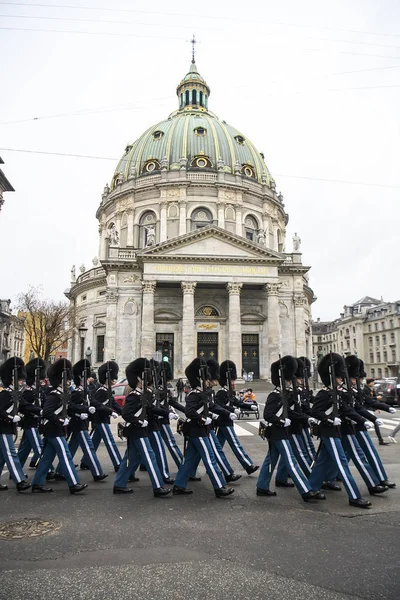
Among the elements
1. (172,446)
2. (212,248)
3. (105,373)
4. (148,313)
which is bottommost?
(172,446)

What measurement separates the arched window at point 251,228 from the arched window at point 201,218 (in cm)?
468

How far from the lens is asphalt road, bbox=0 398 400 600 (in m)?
4.05

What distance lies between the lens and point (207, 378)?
8.24 meters

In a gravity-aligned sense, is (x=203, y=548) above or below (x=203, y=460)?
below

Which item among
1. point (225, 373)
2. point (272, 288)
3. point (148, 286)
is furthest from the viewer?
point (272, 288)

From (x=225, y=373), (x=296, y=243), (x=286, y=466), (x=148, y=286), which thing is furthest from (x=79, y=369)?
(x=296, y=243)

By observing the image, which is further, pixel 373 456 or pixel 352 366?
pixel 352 366

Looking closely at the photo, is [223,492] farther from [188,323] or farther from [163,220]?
[163,220]

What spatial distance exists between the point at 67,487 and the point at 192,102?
223 feet

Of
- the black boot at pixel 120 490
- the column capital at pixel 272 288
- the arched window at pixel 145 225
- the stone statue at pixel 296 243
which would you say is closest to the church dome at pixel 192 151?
the arched window at pixel 145 225

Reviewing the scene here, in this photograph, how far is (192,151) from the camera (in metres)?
54.1

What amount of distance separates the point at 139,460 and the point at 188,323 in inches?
1260

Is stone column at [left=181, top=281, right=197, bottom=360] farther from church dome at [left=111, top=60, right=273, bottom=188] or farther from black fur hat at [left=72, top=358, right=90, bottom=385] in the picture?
black fur hat at [left=72, top=358, right=90, bottom=385]

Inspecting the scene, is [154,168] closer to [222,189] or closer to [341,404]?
[222,189]
